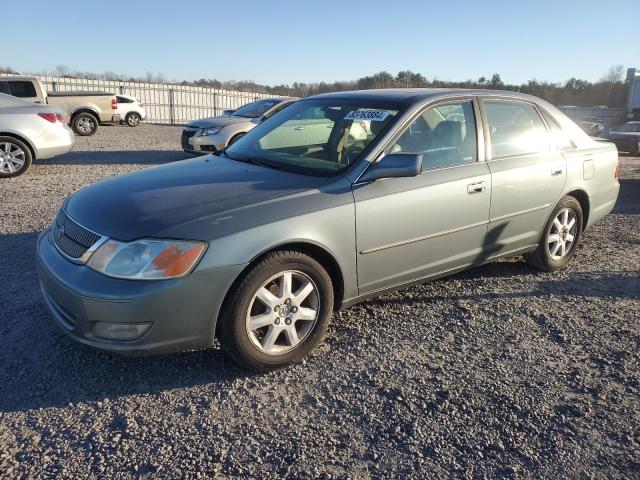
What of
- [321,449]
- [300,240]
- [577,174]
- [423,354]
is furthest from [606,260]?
[321,449]

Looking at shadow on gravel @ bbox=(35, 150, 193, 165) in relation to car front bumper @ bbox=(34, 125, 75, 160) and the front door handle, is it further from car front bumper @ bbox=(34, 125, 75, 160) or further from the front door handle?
the front door handle

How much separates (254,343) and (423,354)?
43.2 inches

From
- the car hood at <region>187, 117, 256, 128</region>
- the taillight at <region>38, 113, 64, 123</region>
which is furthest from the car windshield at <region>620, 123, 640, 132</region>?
the taillight at <region>38, 113, 64, 123</region>

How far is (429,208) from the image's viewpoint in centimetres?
361

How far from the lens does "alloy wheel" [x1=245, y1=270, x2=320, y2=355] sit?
9.85ft

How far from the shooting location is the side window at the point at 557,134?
4629 mm

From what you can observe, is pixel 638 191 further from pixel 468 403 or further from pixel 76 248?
pixel 76 248

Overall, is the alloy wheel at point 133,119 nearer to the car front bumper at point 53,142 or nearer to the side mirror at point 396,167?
the car front bumper at point 53,142

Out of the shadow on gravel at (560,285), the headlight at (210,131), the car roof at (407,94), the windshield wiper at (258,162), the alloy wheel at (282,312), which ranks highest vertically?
the car roof at (407,94)

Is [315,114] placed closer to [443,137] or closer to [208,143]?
[443,137]

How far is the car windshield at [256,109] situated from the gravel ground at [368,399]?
8.62m

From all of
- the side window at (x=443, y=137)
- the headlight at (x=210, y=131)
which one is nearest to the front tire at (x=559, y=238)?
the side window at (x=443, y=137)

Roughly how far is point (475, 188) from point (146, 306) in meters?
2.47

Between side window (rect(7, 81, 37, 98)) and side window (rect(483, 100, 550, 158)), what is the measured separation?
45.7ft
